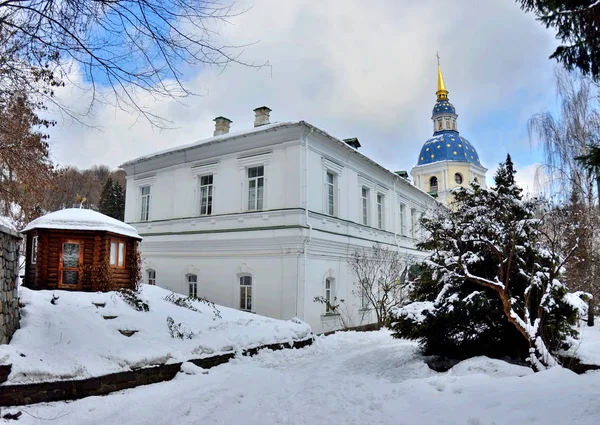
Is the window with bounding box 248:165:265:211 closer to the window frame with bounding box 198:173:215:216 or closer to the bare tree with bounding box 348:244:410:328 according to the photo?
the window frame with bounding box 198:173:215:216

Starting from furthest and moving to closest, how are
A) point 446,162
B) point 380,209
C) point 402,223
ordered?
point 446,162 < point 402,223 < point 380,209

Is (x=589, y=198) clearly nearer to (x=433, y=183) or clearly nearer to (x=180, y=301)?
(x=180, y=301)

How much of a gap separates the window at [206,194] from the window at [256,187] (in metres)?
2.28

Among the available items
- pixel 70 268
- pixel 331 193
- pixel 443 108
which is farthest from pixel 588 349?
pixel 443 108

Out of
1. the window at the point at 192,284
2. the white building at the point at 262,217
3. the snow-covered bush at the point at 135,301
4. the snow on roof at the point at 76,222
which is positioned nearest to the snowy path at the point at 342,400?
the snow-covered bush at the point at 135,301

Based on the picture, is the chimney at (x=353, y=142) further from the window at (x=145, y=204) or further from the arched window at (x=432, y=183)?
the arched window at (x=432, y=183)

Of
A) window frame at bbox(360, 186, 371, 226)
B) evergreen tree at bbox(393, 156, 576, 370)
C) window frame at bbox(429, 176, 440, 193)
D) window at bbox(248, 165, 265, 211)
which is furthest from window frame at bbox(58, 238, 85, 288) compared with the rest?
window frame at bbox(429, 176, 440, 193)

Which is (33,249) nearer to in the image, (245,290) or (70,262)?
(70,262)

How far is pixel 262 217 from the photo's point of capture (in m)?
16.7

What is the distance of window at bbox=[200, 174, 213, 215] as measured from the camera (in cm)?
1892

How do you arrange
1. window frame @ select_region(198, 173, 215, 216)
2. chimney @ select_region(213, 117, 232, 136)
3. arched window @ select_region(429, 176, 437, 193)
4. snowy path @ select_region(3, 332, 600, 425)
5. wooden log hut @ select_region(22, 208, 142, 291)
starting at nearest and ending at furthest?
snowy path @ select_region(3, 332, 600, 425)
wooden log hut @ select_region(22, 208, 142, 291)
window frame @ select_region(198, 173, 215, 216)
chimney @ select_region(213, 117, 232, 136)
arched window @ select_region(429, 176, 437, 193)

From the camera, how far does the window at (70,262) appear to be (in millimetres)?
10781

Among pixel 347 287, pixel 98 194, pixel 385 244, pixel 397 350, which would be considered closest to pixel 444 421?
pixel 397 350

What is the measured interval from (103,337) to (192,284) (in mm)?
10894
